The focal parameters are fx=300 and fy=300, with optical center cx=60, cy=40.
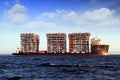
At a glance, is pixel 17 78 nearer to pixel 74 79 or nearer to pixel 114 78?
pixel 74 79

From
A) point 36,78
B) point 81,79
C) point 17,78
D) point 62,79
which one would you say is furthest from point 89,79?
point 17,78

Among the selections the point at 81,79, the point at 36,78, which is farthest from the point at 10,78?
the point at 81,79

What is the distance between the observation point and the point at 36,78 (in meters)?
49.7

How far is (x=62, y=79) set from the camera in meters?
48.2

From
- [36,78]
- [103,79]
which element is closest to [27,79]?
[36,78]

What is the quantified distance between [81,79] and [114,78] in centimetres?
540


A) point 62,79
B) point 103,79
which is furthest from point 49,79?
point 103,79

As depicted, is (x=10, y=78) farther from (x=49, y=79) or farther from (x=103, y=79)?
(x=103, y=79)

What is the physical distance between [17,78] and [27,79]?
7.35 ft

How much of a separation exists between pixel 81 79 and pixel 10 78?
11.6 meters

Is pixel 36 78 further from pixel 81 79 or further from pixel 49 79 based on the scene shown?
pixel 81 79

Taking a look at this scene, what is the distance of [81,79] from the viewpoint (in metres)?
48.2

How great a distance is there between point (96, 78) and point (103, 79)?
1716 mm

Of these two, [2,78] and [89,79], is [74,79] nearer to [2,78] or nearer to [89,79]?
[89,79]
